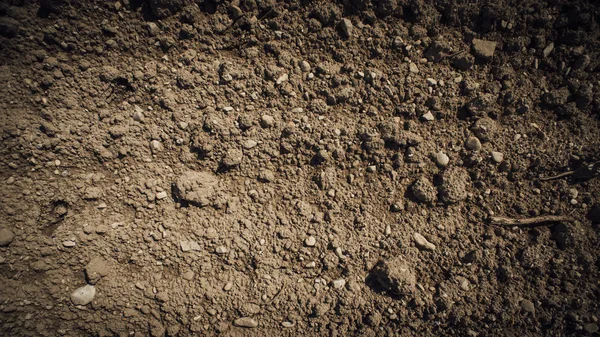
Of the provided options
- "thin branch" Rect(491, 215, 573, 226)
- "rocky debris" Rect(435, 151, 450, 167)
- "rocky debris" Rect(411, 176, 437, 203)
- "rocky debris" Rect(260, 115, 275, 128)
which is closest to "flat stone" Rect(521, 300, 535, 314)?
"thin branch" Rect(491, 215, 573, 226)

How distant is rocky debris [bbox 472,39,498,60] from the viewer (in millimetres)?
1785

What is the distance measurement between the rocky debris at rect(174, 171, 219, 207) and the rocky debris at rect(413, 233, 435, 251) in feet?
4.36

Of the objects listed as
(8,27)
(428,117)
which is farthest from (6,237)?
(428,117)

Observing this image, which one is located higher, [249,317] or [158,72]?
[158,72]

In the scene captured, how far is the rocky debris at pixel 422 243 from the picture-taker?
66.7 inches

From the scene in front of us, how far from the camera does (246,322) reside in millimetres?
1621

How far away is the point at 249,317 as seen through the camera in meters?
1.63

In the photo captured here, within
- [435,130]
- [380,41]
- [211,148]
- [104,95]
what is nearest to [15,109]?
[104,95]

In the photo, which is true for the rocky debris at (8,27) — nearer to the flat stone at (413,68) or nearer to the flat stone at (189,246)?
the flat stone at (189,246)

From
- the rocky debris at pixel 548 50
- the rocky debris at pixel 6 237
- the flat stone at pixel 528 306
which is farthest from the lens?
the rocky debris at pixel 548 50

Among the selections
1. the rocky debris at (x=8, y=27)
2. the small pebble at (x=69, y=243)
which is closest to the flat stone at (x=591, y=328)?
the small pebble at (x=69, y=243)

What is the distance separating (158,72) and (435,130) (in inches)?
74.1

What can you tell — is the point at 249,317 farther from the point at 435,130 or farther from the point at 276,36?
the point at 276,36

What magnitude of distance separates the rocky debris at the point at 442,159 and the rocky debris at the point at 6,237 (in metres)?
2.69
